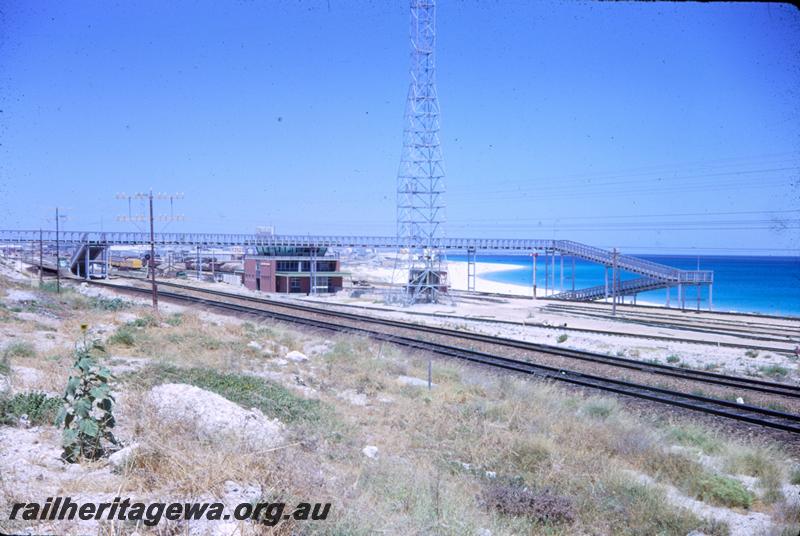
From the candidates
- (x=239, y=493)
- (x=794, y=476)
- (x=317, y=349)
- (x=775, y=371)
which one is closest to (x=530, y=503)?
(x=239, y=493)

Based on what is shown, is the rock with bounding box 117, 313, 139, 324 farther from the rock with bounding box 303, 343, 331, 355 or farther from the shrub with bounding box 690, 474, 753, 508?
the shrub with bounding box 690, 474, 753, 508

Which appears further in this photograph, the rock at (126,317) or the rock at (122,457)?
the rock at (126,317)

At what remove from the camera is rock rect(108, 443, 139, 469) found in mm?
5484

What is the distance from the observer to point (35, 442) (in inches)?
251

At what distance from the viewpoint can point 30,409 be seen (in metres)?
7.29

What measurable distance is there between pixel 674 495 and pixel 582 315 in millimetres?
31185

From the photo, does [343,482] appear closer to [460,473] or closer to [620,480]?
[460,473]

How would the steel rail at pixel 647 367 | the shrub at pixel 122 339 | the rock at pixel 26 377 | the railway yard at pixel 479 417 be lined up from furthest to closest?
the steel rail at pixel 647 367 < the shrub at pixel 122 339 < the rock at pixel 26 377 < the railway yard at pixel 479 417

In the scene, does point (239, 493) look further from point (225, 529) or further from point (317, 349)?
point (317, 349)

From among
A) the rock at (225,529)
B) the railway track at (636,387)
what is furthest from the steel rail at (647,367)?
the rock at (225,529)

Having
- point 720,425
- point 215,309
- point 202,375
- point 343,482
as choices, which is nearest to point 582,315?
point 215,309

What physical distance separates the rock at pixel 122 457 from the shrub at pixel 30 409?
2.05 m

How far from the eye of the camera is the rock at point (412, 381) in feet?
45.1

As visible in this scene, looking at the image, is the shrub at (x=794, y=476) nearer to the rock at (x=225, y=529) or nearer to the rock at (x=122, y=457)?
the rock at (x=225, y=529)
